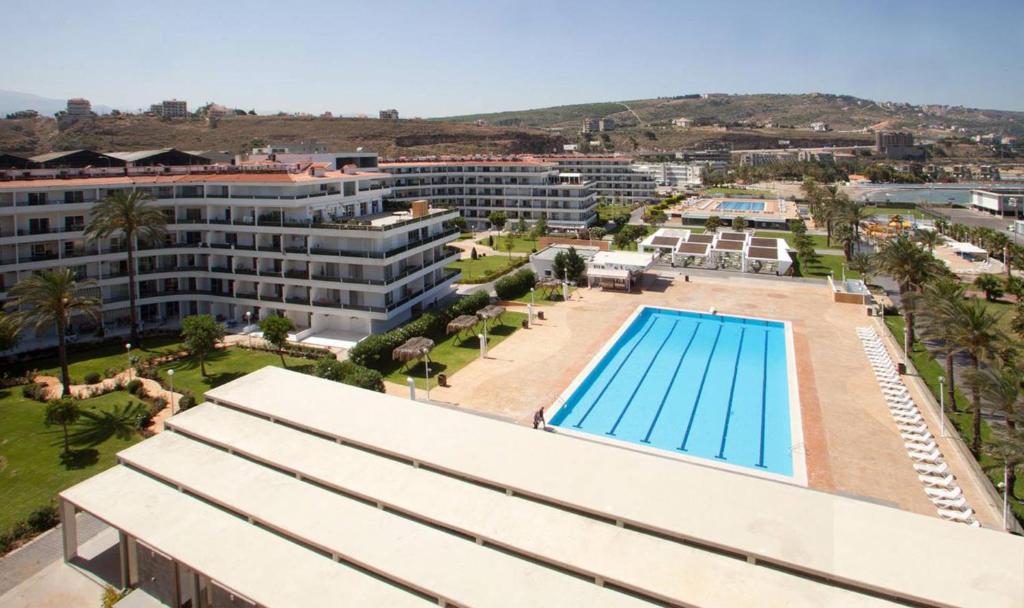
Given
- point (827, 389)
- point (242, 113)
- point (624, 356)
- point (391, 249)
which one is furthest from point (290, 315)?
point (242, 113)

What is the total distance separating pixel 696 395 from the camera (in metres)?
30.7

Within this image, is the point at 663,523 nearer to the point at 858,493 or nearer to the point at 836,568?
the point at 836,568

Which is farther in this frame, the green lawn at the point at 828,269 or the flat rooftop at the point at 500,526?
the green lawn at the point at 828,269

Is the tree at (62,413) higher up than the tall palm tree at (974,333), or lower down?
lower down

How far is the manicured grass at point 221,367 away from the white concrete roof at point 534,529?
12175mm

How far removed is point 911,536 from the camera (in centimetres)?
1361

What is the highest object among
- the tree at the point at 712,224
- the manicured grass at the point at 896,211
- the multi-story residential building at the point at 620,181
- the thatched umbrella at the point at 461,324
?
the multi-story residential building at the point at 620,181

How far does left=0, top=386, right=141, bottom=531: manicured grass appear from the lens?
67.9 feet

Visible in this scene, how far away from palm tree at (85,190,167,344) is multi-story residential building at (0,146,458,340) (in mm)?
2656

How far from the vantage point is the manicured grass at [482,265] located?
59.4 meters

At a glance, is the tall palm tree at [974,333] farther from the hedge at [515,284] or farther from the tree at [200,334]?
the tree at [200,334]

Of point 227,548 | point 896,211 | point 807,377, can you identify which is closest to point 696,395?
point 807,377

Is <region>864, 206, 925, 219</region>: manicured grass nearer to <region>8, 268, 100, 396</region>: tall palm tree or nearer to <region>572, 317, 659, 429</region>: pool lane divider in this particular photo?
<region>572, 317, 659, 429</region>: pool lane divider

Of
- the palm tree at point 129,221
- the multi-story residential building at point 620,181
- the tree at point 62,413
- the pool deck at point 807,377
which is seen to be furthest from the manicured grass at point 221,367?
the multi-story residential building at point 620,181
